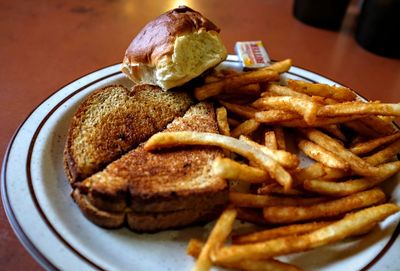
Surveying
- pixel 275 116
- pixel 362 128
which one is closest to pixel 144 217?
pixel 275 116

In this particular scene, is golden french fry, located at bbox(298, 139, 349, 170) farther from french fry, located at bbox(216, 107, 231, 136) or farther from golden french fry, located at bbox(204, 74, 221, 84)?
golden french fry, located at bbox(204, 74, 221, 84)

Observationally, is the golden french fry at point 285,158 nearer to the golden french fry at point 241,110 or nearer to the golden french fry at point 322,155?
the golden french fry at point 322,155

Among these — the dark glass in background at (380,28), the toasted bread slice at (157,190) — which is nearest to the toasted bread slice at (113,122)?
the toasted bread slice at (157,190)

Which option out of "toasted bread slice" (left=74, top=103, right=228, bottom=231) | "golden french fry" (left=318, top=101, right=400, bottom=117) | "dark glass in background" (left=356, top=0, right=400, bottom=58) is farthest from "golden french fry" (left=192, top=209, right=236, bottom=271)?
"dark glass in background" (left=356, top=0, right=400, bottom=58)

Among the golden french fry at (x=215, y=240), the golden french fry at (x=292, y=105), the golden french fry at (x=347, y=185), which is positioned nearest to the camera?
the golden french fry at (x=215, y=240)

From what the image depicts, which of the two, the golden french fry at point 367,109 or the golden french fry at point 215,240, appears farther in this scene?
the golden french fry at point 367,109

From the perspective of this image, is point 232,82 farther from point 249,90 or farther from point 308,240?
point 308,240

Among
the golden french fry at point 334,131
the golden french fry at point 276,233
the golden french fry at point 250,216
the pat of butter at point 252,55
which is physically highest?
the pat of butter at point 252,55
